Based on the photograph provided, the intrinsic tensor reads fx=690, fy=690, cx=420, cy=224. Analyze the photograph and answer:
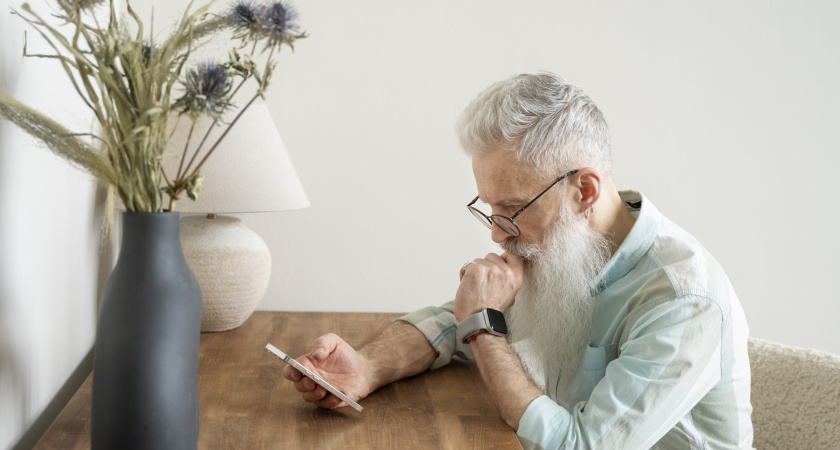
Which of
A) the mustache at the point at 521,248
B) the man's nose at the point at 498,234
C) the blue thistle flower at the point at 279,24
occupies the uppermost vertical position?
the blue thistle flower at the point at 279,24

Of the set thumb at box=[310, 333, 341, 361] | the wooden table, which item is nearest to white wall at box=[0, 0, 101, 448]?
the wooden table

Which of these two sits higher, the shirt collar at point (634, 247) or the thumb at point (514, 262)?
the shirt collar at point (634, 247)

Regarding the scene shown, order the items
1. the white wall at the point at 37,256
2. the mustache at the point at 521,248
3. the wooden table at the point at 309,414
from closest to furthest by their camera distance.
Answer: the white wall at the point at 37,256
the wooden table at the point at 309,414
the mustache at the point at 521,248

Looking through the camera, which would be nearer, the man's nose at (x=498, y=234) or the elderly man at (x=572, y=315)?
the elderly man at (x=572, y=315)

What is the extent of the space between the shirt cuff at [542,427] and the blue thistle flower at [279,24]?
26.5 inches

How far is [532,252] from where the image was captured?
1.42 m

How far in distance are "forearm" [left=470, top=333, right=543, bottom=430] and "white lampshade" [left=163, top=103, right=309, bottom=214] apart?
1.92 ft

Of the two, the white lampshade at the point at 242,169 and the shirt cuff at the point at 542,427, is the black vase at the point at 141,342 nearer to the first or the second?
the shirt cuff at the point at 542,427

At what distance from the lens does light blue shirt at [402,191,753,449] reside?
1.08 meters

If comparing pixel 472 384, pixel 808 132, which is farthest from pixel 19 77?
pixel 808 132

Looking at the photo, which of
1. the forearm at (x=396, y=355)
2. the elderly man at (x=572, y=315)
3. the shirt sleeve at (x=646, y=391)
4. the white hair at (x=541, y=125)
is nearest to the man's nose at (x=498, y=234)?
the elderly man at (x=572, y=315)

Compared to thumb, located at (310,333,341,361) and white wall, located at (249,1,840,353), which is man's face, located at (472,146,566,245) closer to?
thumb, located at (310,333,341,361)

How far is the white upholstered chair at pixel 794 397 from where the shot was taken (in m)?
1.36

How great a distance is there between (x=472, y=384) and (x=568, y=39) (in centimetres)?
116
